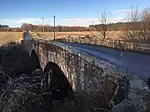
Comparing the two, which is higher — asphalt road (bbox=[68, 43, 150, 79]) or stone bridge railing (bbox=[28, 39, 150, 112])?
stone bridge railing (bbox=[28, 39, 150, 112])

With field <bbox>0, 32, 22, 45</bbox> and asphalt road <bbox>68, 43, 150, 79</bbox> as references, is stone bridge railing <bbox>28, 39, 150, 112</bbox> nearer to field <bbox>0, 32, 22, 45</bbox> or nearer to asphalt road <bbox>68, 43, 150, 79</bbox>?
asphalt road <bbox>68, 43, 150, 79</bbox>

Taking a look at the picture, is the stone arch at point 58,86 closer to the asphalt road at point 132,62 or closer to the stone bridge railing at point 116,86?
the asphalt road at point 132,62

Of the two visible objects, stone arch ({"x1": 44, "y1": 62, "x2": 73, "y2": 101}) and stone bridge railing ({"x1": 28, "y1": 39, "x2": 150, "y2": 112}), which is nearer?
stone bridge railing ({"x1": 28, "y1": 39, "x2": 150, "y2": 112})

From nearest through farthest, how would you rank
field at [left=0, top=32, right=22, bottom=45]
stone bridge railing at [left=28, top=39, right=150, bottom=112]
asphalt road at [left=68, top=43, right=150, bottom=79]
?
stone bridge railing at [left=28, top=39, right=150, bottom=112] < asphalt road at [left=68, top=43, right=150, bottom=79] < field at [left=0, top=32, right=22, bottom=45]

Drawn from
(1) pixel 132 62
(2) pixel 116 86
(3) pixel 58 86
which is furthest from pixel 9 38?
(2) pixel 116 86

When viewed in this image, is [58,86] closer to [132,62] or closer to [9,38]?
[132,62]

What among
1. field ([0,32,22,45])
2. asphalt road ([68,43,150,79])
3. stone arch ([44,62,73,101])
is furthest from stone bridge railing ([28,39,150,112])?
field ([0,32,22,45])

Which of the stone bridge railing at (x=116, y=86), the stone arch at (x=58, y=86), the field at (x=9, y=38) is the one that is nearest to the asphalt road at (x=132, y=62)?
the stone bridge railing at (x=116, y=86)

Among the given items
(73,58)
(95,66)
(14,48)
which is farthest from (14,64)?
(95,66)

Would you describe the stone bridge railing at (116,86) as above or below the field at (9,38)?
above

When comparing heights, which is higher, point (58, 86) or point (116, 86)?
point (116, 86)

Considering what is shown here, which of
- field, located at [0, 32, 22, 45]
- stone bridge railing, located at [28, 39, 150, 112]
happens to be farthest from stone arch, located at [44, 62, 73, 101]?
field, located at [0, 32, 22, 45]

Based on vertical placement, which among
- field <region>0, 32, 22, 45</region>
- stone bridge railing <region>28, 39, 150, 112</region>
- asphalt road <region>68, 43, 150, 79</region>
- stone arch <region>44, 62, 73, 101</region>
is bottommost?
stone arch <region>44, 62, 73, 101</region>

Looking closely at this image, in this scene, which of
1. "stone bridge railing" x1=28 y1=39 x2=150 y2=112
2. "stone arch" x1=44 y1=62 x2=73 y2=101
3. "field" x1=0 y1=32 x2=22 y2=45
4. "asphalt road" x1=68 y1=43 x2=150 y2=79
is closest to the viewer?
"stone bridge railing" x1=28 y1=39 x2=150 y2=112
